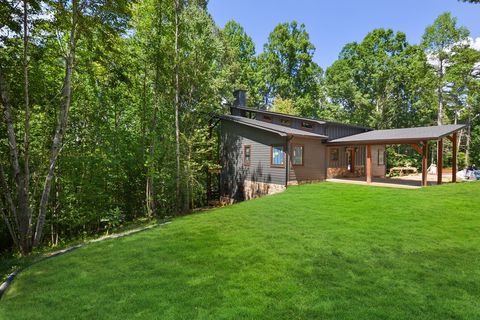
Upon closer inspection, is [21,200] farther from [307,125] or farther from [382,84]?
[382,84]

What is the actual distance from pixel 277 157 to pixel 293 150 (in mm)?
845

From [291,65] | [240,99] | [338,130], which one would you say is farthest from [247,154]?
[291,65]

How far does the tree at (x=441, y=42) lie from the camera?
24.2 metres

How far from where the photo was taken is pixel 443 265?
4539 millimetres

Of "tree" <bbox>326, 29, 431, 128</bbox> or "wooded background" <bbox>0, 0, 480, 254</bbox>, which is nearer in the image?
"wooded background" <bbox>0, 0, 480, 254</bbox>

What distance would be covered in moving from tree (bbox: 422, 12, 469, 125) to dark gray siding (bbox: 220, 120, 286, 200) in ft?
66.5

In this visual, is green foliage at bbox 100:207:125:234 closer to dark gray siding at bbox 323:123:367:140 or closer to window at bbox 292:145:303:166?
window at bbox 292:145:303:166

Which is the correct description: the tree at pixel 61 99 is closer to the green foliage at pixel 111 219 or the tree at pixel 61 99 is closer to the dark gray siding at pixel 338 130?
the green foliage at pixel 111 219

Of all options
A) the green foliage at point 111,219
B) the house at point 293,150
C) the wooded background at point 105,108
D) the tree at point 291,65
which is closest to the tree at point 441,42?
the wooded background at point 105,108

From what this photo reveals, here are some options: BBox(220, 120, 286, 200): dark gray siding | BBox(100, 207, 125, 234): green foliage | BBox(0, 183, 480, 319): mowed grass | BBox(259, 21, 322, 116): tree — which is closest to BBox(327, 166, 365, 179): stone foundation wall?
BBox(220, 120, 286, 200): dark gray siding

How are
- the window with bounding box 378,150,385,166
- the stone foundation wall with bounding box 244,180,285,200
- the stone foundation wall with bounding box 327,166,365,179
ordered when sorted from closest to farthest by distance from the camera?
the stone foundation wall with bounding box 244,180,285,200 → the stone foundation wall with bounding box 327,166,365,179 → the window with bounding box 378,150,385,166

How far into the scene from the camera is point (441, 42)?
24938 mm

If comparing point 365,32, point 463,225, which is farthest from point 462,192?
point 365,32

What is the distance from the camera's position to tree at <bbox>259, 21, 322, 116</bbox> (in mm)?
32031
